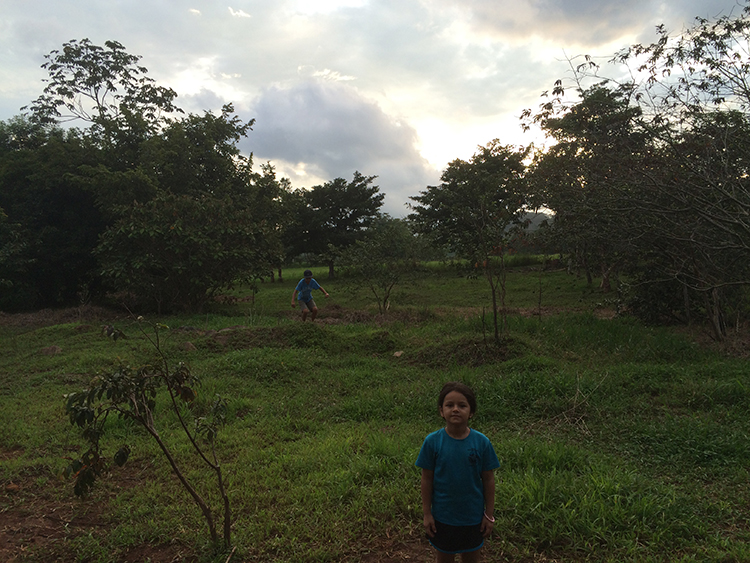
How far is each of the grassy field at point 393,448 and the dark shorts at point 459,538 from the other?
69 centimetres

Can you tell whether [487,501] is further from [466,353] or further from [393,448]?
[466,353]

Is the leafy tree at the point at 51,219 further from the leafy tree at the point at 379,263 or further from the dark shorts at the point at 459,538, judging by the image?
the dark shorts at the point at 459,538

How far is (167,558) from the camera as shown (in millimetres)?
3107

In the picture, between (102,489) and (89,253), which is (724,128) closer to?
(102,489)

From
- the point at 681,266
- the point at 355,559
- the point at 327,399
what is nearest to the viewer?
the point at 355,559

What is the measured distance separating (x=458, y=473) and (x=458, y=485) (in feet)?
0.19

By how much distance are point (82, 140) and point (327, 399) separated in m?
16.3

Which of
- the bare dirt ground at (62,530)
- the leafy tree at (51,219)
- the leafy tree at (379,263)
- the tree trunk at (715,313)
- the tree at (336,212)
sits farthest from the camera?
the tree at (336,212)

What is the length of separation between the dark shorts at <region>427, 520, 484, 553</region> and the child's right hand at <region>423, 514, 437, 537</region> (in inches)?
1.7

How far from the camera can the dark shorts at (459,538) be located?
2416 millimetres

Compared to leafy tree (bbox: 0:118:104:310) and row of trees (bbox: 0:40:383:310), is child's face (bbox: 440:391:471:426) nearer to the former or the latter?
row of trees (bbox: 0:40:383:310)

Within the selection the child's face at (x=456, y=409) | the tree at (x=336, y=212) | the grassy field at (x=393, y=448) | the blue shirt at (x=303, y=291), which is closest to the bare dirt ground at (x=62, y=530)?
the grassy field at (x=393, y=448)

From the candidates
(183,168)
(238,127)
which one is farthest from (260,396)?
(238,127)

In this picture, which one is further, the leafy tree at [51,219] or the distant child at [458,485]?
the leafy tree at [51,219]
